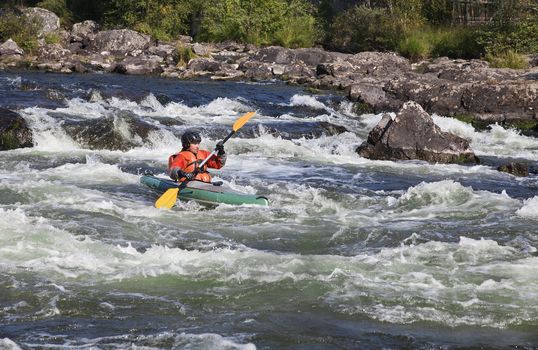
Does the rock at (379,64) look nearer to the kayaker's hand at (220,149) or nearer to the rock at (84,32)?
the rock at (84,32)

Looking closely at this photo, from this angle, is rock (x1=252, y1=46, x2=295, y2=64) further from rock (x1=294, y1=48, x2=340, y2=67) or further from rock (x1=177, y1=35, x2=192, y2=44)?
rock (x1=177, y1=35, x2=192, y2=44)

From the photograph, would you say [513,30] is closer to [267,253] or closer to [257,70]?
[257,70]

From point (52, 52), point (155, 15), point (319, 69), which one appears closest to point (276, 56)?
point (319, 69)

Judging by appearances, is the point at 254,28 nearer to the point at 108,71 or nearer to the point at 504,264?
the point at 108,71

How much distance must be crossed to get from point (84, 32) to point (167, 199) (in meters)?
23.7

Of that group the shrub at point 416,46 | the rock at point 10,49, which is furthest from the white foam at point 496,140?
the rock at point 10,49

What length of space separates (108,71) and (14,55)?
3.56 meters

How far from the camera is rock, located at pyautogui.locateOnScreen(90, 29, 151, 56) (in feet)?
92.6

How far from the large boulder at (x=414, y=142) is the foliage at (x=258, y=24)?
18.1 meters

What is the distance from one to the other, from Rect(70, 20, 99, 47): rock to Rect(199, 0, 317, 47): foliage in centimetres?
425

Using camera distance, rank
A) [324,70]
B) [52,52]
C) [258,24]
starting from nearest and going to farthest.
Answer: [324,70]
[52,52]
[258,24]

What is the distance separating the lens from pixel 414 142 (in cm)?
1257

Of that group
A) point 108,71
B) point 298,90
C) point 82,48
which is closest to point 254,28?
point 82,48

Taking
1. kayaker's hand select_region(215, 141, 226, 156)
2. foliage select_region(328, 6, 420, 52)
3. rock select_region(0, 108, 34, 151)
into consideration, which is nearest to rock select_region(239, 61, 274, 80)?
foliage select_region(328, 6, 420, 52)
